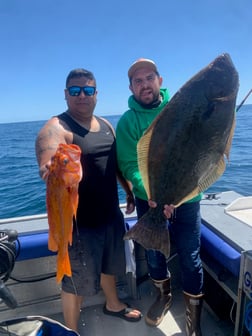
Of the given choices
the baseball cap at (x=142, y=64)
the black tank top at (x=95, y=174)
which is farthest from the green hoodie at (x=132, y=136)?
the baseball cap at (x=142, y=64)

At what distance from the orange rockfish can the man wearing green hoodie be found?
928 millimetres

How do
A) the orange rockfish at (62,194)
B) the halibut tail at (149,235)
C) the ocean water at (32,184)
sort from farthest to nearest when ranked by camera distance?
the ocean water at (32,184), the halibut tail at (149,235), the orange rockfish at (62,194)

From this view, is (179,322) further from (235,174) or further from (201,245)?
(235,174)

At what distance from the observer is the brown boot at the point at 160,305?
3.07 metres

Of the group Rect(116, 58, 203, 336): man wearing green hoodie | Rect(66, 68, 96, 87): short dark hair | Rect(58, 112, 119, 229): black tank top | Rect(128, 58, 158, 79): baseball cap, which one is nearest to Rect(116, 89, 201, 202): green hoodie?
Rect(116, 58, 203, 336): man wearing green hoodie

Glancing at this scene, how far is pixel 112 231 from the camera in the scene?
9.53 ft

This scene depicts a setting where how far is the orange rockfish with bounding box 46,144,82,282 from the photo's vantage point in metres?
1.68

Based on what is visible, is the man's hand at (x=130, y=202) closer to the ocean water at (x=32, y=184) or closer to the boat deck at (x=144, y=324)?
the boat deck at (x=144, y=324)

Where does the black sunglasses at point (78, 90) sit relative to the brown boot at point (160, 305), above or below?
above

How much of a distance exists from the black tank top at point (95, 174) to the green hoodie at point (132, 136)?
111mm

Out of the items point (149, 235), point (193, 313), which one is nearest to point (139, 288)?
point (193, 313)

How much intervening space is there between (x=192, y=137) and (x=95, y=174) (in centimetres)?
96

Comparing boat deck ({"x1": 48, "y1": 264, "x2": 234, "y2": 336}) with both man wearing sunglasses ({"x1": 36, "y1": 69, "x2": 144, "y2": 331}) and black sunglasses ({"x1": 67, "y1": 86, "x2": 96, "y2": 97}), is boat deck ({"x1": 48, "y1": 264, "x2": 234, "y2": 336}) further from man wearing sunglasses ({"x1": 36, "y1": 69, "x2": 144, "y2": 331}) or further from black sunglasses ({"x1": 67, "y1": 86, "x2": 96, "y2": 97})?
black sunglasses ({"x1": 67, "y1": 86, "x2": 96, "y2": 97})

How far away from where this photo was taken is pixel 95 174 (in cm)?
267
